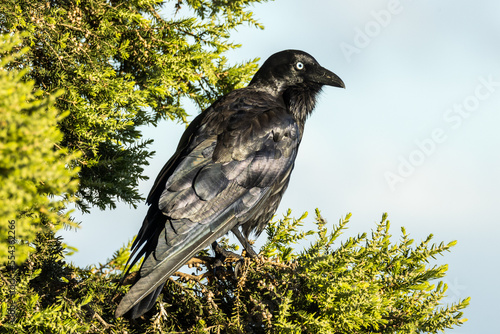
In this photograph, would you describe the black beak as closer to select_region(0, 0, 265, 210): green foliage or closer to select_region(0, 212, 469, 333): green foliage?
select_region(0, 0, 265, 210): green foliage

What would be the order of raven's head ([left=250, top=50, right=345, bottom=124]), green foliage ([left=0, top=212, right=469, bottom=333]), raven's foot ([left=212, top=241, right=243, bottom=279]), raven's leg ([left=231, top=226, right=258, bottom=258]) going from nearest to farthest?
green foliage ([left=0, top=212, right=469, bottom=333]), raven's foot ([left=212, top=241, right=243, bottom=279]), raven's leg ([left=231, top=226, right=258, bottom=258]), raven's head ([left=250, top=50, right=345, bottom=124])

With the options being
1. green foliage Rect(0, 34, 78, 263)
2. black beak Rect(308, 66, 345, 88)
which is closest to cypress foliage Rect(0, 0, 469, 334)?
green foliage Rect(0, 34, 78, 263)

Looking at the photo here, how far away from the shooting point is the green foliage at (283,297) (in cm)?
269

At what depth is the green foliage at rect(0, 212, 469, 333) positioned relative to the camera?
8.82 ft

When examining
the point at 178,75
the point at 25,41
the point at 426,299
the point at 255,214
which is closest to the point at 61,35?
the point at 25,41

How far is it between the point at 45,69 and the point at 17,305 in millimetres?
1808

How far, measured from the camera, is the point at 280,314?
2.68 m

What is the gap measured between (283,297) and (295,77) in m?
2.38

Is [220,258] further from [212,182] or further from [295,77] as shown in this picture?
[295,77]

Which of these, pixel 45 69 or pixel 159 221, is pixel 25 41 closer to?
pixel 45 69

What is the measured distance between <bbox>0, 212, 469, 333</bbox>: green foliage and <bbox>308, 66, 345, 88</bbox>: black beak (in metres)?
1.98

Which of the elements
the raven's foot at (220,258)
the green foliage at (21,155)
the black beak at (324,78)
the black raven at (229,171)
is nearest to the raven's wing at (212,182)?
the black raven at (229,171)

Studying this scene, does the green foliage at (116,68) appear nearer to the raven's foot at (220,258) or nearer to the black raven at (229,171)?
the black raven at (229,171)

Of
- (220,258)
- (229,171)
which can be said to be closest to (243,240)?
(220,258)
